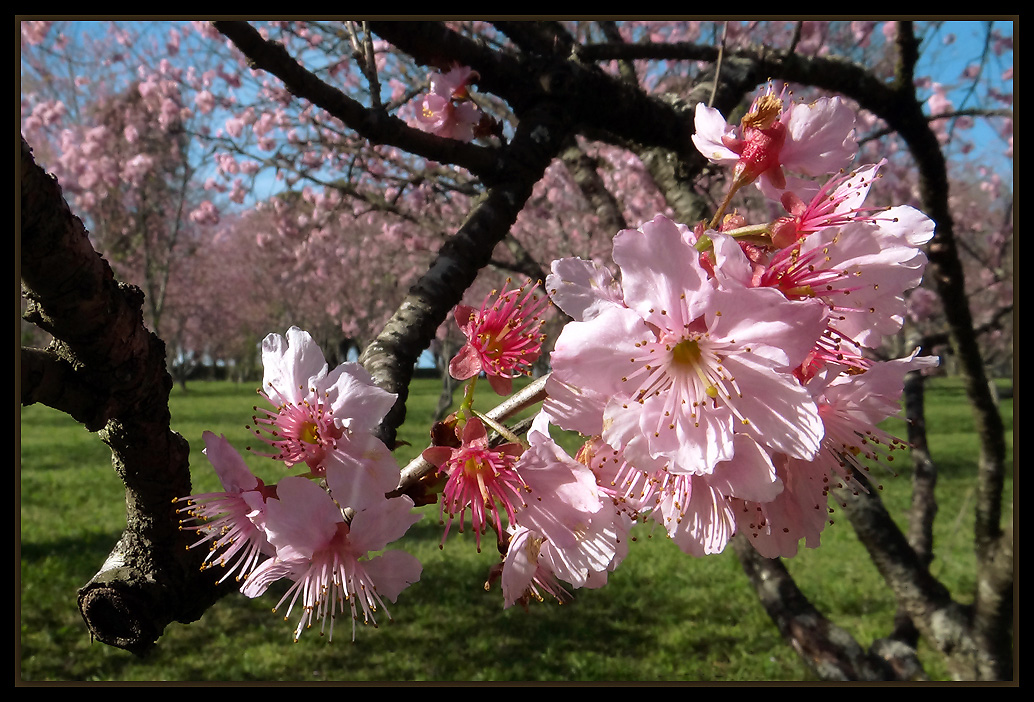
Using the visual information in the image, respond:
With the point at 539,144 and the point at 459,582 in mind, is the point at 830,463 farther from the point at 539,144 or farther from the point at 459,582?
the point at 459,582

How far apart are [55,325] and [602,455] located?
61 centimetres

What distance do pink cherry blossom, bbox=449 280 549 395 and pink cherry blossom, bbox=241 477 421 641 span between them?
149 millimetres

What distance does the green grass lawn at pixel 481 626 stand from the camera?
11.6 ft

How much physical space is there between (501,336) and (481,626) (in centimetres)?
369

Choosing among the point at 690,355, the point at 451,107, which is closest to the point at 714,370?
the point at 690,355

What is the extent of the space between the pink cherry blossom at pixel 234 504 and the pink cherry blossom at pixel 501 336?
0.24 metres

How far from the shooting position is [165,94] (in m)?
7.20

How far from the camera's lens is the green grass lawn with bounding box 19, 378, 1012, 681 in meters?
3.53

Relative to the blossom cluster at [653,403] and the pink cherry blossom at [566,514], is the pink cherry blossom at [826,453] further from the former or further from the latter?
the pink cherry blossom at [566,514]

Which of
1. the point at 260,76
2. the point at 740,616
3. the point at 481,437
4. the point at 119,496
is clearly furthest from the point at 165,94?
the point at 481,437

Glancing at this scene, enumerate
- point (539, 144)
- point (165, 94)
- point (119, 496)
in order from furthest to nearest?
point (165, 94)
point (119, 496)
point (539, 144)

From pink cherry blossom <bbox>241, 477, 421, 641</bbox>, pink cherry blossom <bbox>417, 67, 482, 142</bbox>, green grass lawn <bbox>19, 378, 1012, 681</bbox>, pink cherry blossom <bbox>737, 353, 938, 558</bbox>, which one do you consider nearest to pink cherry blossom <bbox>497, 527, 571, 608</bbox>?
pink cherry blossom <bbox>241, 477, 421, 641</bbox>

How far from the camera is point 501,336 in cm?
75

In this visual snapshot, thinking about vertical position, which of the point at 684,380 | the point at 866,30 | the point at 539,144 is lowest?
the point at 684,380
